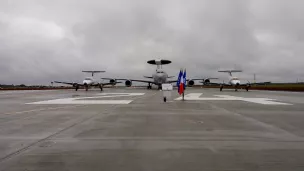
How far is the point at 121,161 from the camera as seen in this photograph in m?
5.03

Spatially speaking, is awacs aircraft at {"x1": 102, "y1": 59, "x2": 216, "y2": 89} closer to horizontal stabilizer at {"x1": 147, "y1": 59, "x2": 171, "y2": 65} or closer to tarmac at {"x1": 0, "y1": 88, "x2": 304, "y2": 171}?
horizontal stabilizer at {"x1": 147, "y1": 59, "x2": 171, "y2": 65}

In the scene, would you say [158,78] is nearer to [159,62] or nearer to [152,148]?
[159,62]

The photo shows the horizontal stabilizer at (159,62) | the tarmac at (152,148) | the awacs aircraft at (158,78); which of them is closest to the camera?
the tarmac at (152,148)

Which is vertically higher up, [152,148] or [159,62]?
[159,62]

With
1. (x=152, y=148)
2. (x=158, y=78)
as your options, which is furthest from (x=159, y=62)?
(x=152, y=148)

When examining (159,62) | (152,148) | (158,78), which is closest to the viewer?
(152,148)

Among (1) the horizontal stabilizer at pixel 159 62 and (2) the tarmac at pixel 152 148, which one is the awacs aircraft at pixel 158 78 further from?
(2) the tarmac at pixel 152 148

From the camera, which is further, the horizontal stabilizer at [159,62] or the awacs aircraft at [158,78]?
the horizontal stabilizer at [159,62]

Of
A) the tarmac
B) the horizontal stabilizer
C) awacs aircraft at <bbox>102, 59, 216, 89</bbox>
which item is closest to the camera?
the tarmac

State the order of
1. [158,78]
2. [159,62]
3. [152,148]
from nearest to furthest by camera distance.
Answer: [152,148] → [158,78] → [159,62]

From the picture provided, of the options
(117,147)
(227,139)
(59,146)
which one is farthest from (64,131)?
(227,139)

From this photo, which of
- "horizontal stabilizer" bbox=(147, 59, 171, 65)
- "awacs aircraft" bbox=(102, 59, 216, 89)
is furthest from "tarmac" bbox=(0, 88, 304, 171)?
"horizontal stabilizer" bbox=(147, 59, 171, 65)

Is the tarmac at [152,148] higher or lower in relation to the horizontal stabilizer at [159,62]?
lower

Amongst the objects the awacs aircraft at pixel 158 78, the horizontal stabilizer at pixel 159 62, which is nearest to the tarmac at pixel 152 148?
the awacs aircraft at pixel 158 78
